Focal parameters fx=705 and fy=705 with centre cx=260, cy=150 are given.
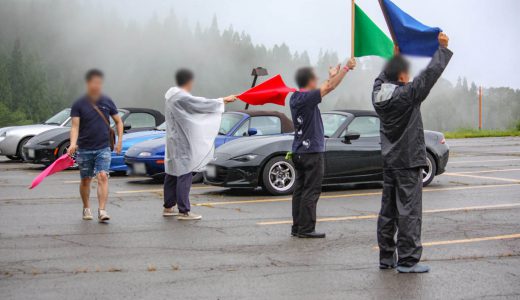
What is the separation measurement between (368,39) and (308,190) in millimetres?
1732

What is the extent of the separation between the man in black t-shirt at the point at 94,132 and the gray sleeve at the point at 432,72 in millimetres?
4318

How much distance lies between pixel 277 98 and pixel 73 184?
5781mm

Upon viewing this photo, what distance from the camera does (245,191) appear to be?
38.7 feet

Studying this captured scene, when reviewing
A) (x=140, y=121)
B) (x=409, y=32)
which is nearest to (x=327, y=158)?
(x=409, y=32)

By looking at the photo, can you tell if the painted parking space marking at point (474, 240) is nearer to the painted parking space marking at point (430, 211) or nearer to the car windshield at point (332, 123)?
the painted parking space marking at point (430, 211)

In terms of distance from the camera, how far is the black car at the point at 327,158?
36.1 ft

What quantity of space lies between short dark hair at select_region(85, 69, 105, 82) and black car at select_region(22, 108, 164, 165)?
6806 millimetres

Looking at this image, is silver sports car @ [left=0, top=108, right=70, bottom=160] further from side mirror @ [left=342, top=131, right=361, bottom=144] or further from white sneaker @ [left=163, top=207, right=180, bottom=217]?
white sneaker @ [left=163, top=207, right=180, bottom=217]

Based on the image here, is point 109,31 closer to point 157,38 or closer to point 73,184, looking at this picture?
point 157,38

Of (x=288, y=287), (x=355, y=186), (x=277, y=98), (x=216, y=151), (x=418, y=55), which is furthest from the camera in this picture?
(x=355, y=186)

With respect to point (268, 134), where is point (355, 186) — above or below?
below

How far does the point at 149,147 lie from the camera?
1300cm

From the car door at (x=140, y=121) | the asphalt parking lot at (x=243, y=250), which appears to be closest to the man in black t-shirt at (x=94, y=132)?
the asphalt parking lot at (x=243, y=250)

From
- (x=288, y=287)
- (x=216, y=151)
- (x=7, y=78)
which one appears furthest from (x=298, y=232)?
(x=7, y=78)
